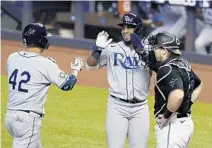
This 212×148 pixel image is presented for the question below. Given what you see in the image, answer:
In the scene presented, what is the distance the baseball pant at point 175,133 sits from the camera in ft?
19.1

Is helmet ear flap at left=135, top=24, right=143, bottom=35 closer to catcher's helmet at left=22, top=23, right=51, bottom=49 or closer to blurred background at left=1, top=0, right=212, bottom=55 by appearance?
catcher's helmet at left=22, top=23, right=51, bottom=49

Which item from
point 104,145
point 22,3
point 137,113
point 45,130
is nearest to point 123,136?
point 137,113

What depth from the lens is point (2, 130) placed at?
888cm

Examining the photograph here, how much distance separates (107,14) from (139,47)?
7.17m

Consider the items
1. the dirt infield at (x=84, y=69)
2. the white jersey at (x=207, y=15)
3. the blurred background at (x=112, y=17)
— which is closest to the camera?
the dirt infield at (x=84, y=69)

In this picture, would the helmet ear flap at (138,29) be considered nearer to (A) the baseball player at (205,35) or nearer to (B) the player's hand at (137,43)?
(B) the player's hand at (137,43)

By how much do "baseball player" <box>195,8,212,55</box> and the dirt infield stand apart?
18.6 inches

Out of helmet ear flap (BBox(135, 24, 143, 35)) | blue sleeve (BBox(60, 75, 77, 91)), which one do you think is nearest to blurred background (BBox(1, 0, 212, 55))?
helmet ear flap (BBox(135, 24, 143, 35))

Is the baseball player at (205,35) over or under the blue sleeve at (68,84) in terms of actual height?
under

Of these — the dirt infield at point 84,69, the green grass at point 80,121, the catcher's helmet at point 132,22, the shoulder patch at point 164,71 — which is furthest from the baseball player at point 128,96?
the dirt infield at point 84,69

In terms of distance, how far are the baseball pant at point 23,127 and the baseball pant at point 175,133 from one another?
1.07 m

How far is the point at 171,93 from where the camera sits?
225 inches

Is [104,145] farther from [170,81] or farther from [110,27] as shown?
[110,27]

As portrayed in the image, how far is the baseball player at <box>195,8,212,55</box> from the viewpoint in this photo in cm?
1245
